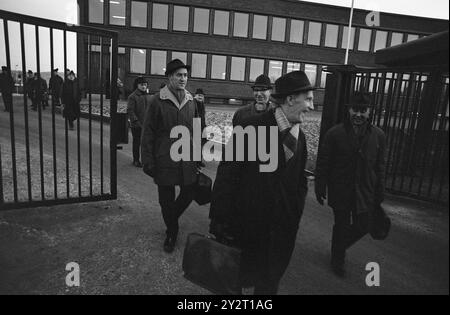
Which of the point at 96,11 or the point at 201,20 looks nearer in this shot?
the point at 96,11

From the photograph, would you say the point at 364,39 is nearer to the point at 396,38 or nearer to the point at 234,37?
the point at 396,38

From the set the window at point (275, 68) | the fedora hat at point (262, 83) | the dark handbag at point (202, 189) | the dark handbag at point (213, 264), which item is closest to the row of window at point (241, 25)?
the window at point (275, 68)

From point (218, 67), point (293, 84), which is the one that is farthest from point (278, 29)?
point (293, 84)

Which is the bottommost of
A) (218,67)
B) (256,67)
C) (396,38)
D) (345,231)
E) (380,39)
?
(345,231)

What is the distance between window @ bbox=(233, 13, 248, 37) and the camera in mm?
27141

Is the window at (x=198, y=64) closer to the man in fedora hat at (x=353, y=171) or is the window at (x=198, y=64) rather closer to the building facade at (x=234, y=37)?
the building facade at (x=234, y=37)

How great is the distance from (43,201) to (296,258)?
3333 millimetres

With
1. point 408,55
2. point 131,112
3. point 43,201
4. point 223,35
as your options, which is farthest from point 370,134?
point 223,35

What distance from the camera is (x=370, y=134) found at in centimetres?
301

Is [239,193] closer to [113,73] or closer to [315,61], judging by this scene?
[113,73]

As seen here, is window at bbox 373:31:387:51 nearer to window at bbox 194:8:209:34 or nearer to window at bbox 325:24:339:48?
window at bbox 325:24:339:48

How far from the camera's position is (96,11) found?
83.3 feet

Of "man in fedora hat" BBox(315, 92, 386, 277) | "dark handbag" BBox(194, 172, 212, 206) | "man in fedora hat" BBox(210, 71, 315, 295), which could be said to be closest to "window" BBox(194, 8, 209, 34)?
"dark handbag" BBox(194, 172, 212, 206)

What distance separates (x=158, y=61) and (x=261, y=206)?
2565 centimetres
